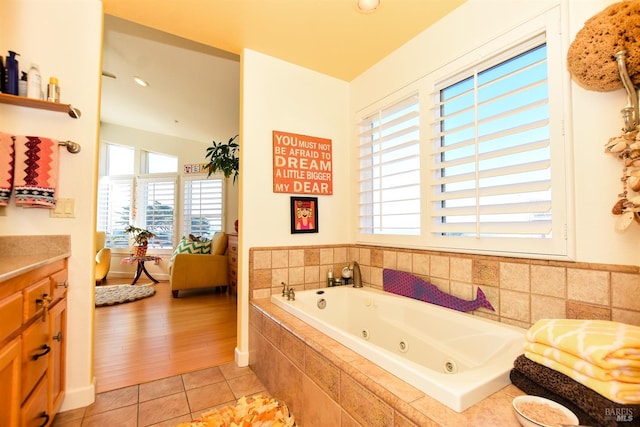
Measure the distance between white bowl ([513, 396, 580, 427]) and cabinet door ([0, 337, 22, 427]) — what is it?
1522mm

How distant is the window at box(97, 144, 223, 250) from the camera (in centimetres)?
550

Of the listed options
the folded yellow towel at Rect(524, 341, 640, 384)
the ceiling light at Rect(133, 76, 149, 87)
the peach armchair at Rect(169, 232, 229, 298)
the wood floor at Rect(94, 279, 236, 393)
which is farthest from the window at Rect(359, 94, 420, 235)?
the ceiling light at Rect(133, 76, 149, 87)

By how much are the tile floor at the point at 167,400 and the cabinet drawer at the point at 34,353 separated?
0.49 meters

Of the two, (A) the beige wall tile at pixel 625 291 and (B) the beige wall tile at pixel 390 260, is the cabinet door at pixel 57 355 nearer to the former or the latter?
(B) the beige wall tile at pixel 390 260

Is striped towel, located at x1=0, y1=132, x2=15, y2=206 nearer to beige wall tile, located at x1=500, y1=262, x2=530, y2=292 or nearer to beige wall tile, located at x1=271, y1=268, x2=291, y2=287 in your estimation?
beige wall tile, located at x1=271, y1=268, x2=291, y2=287

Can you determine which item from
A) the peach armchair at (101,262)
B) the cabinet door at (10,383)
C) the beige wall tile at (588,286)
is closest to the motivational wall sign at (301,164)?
the cabinet door at (10,383)

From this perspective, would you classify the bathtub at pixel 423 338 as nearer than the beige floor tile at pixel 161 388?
Yes

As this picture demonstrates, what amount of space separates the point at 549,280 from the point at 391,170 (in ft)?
4.04

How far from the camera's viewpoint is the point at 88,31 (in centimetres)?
173

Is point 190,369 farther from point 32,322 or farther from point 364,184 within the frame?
point 364,184

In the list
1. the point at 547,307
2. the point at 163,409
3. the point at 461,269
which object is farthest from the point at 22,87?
the point at 547,307

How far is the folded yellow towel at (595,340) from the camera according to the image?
764 millimetres

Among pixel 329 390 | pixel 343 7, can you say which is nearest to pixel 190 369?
pixel 329 390

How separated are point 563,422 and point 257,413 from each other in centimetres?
133
